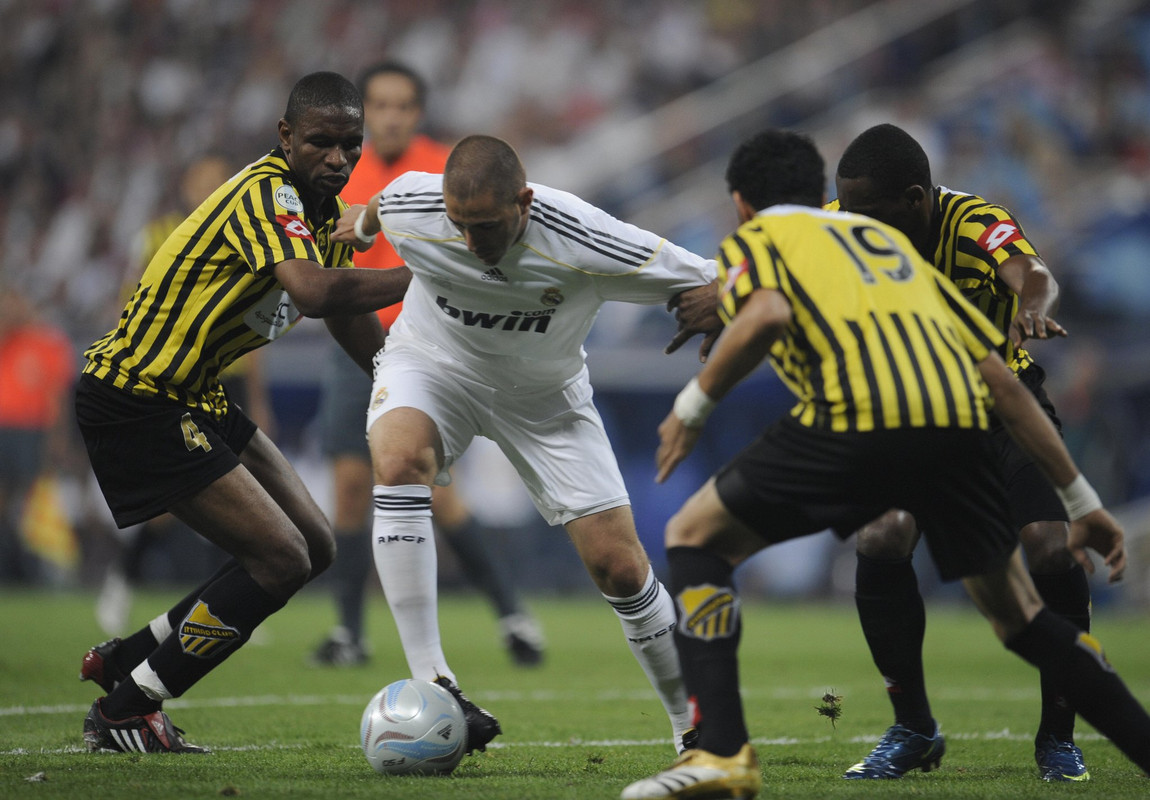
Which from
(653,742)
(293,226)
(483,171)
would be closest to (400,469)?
(293,226)

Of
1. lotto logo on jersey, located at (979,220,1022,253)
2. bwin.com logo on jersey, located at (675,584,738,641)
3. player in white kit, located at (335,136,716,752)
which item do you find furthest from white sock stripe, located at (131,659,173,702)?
lotto logo on jersey, located at (979,220,1022,253)

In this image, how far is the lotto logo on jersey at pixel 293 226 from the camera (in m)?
4.72

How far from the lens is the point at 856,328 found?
147 inches

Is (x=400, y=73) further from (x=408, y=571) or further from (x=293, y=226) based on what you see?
(x=408, y=571)

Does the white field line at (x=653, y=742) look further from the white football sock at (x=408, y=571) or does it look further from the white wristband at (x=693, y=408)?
the white wristband at (x=693, y=408)

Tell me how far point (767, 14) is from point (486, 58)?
3850 mm

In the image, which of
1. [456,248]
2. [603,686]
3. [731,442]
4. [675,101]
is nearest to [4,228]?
[675,101]

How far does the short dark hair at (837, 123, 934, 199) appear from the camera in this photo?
4.64 m

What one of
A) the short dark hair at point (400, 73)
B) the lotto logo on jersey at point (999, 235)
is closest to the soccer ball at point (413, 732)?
the lotto logo on jersey at point (999, 235)

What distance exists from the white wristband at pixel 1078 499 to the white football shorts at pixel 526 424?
1656 mm

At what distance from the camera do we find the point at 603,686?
7.44 meters

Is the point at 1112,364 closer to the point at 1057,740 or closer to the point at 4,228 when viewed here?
the point at 1057,740

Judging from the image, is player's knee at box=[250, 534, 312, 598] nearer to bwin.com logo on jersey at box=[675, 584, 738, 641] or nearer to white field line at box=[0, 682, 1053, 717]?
white field line at box=[0, 682, 1053, 717]

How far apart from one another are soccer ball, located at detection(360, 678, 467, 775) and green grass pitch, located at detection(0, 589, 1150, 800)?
0.07m
